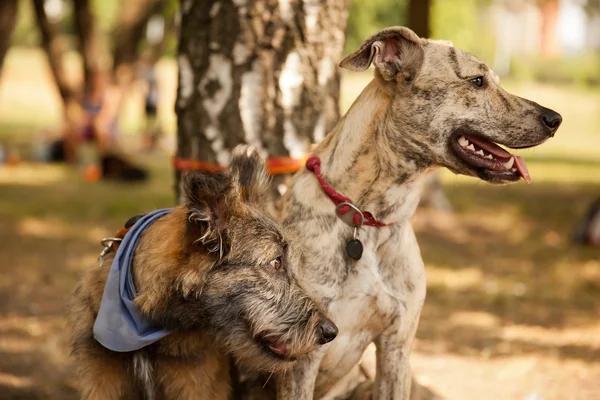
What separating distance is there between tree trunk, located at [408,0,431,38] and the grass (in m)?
2.92

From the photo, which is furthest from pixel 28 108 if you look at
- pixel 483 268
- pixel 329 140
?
pixel 329 140

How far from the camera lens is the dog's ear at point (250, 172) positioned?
13.0 feet

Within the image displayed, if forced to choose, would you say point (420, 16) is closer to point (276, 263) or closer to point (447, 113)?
point (447, 113)

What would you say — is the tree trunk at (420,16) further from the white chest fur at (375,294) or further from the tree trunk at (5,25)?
the white chest fur at (375,294)

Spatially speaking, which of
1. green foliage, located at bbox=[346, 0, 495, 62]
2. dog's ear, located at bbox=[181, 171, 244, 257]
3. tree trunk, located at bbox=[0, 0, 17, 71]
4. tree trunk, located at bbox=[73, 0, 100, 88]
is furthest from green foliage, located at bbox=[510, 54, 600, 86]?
dog's ear, located at bbox=[181, 171, 244, 257]

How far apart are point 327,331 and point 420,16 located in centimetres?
955

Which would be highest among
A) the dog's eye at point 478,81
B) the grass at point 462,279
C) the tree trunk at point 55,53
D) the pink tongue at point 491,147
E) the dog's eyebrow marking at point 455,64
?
the dog's eyebrow marking at point 455,64

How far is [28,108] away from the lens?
1331 inches

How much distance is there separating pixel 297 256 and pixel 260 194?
0.36m

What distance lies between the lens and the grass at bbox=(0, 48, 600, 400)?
636cm

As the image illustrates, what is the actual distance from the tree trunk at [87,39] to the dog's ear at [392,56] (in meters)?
14.8

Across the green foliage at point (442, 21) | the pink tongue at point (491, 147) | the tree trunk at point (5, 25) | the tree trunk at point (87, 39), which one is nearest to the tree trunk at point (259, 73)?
the pink tongue at point (491, 147)

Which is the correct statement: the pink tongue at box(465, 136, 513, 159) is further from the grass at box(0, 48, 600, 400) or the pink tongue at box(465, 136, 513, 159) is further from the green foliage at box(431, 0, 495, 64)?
the green foliage at box(431, 0, 495, 64)

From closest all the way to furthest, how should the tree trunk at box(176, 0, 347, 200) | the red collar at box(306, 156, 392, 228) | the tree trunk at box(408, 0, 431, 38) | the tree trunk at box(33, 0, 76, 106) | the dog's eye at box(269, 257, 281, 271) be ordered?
1. the dog's eye at box(269, 257, 281, 271)
2. the red collar at box(306, 156, 392, 228)
3. the tree trunk at box(176, 0, 347, 200)
4. the tree trunk at box(408, 0, 431, 38)
5. the tree trunk at box(33, 0, 76, 106)
